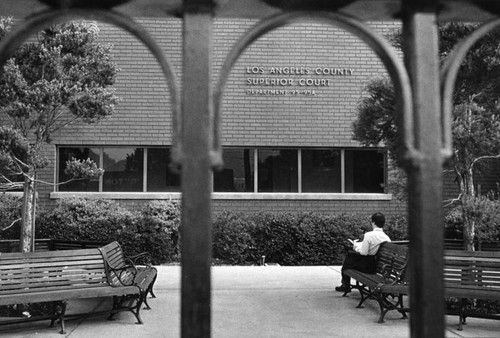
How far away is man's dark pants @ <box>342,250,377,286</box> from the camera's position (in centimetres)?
773

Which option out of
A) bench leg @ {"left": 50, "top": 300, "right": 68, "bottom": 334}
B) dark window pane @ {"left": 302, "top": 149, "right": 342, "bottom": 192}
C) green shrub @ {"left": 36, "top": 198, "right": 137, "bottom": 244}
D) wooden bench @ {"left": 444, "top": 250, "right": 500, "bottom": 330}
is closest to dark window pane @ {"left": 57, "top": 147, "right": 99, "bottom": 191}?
green shrub @ {"left": 36, "top": 198, "right": 137, "bottom": 244}

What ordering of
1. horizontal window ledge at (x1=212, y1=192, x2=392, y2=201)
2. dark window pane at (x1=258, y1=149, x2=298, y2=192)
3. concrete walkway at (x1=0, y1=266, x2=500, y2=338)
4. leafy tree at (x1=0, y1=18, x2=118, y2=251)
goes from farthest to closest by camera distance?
dark window pane at (x1=258, y1=149, x2=298, y2=192)
horizontal window ledge at (x1=212, y1=192, x2=392, y2=201)
leafy tree at (x1=0, y1=18, x2=118, y2=251)
concrete walkway at (x1=0, y1=266, x2=500, y2=338)

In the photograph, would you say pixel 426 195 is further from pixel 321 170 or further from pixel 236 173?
pixel 321 170

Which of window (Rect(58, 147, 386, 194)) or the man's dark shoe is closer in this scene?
the man's dark shoe

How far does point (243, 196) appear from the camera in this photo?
13.0 m

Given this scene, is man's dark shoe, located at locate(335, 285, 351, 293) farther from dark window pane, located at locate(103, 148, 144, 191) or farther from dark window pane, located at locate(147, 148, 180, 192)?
dark window pane, located at locate(103, 148, 144, 191)

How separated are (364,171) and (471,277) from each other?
7486 millimetres

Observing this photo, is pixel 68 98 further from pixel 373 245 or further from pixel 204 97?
pixel 204 97

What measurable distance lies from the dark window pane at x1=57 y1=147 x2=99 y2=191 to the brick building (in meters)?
0.02

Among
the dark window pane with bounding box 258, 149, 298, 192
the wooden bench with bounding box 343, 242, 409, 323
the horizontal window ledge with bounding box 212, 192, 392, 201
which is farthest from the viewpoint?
the dark window pane with bounding box 258, 149, 298, 192

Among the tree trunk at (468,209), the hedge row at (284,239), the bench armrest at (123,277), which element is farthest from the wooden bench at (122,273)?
the tree trunk at (468,209)

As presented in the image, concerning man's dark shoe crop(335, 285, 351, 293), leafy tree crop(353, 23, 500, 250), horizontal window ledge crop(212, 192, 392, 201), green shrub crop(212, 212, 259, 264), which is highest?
leafy tree crop(353, 23, 500, 250)

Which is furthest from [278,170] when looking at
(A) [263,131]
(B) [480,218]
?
(B) [480,218]

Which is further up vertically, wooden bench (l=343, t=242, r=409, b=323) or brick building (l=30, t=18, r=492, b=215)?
brick building (l=30, t=18, r=492, b=215)
